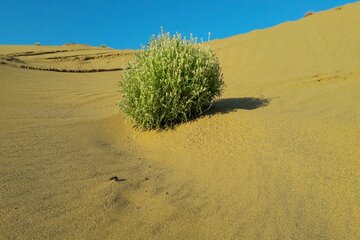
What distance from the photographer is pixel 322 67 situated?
11430 mm

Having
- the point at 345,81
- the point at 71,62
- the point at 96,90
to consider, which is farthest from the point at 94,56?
the point at 345,81

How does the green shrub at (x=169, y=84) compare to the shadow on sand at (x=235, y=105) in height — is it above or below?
above

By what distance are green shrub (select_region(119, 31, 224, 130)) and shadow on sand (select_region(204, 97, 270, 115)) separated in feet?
0.64

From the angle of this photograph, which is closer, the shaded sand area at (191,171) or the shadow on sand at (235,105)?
the shaded sand area at (191,171)

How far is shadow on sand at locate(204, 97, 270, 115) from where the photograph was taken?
6.29m

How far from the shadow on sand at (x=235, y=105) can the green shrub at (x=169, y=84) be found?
0.20 meters

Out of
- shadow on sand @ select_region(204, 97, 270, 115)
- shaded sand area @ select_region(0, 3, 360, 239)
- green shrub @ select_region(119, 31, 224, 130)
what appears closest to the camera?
shaded sand area @ select_region(0, 3, 360, 239)

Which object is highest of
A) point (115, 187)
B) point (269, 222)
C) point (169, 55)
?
point (169, 55)

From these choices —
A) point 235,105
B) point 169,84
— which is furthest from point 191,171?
point 235,105

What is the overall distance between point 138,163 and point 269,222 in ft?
5.98

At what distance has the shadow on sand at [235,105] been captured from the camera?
629 centimetres

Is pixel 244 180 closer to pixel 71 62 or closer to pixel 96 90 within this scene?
pixel 96 90

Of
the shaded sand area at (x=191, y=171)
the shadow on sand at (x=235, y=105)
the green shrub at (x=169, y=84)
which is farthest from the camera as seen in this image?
the shadow on sand at (x=235, y=105)

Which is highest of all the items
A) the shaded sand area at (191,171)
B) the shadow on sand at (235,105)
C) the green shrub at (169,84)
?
the green shrub at (169,84)
